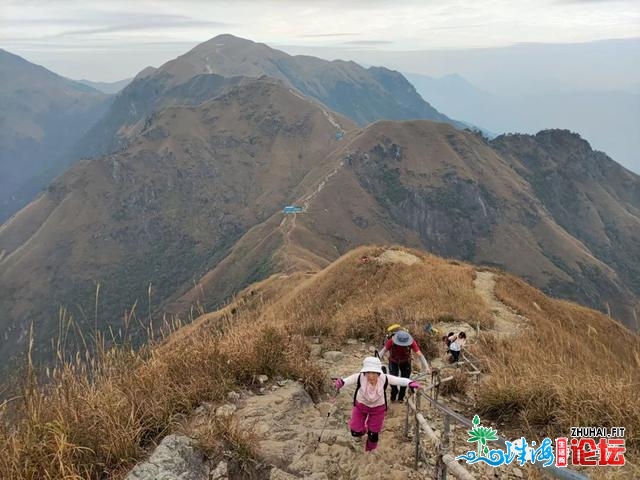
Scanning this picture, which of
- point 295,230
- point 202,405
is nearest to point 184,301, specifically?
point 295,230

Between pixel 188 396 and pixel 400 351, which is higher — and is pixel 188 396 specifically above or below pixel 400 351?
above

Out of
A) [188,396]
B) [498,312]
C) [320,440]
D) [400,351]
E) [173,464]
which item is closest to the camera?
[173,464]

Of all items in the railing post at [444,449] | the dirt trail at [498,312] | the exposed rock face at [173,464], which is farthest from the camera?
the dirt trail at [498,312]

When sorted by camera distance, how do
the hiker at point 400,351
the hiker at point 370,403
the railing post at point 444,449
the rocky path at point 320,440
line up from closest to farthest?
the railing post at point 444,449 < the rocky path at point 320,440 < the hiker at point 370,403 < the hiker at point 400,351

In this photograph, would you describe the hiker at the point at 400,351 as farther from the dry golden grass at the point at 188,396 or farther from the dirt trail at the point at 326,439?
the dry golden grass at the point at 188,396

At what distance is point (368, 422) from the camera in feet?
21.1

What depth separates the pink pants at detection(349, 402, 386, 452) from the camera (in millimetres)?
6262

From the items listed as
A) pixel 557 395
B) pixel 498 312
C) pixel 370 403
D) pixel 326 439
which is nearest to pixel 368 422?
pixel 370 403

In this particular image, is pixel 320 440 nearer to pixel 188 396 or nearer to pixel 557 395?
pixel 188 396

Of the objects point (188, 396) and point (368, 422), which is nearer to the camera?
point (188, 396)

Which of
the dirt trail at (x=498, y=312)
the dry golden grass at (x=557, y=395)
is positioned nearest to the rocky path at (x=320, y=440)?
the dry golden grass at (x=557, y=395)

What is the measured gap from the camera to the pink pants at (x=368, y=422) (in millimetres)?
6262

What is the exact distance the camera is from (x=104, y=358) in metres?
6.52

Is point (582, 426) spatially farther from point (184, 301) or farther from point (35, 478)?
point (184, 301)
